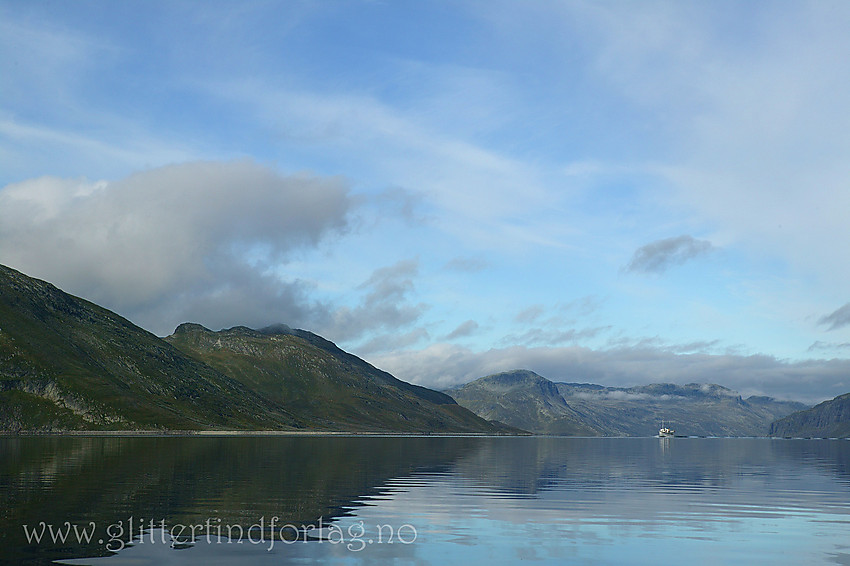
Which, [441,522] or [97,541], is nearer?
[97,541]

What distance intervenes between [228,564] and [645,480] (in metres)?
71.0

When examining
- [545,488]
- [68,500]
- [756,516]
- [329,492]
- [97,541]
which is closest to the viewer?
[97,541]

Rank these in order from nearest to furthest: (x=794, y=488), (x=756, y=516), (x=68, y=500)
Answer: (x=68, y=500) → (x=756, y=516) → (x=794, y=488)

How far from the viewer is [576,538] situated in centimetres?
4112

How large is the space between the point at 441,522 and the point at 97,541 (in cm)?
2122

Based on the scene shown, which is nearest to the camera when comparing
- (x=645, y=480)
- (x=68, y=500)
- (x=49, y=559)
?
(x=49, y=559)

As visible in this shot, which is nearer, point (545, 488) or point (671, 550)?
point (671, 550)

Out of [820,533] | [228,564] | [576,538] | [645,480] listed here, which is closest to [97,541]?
[228,564]

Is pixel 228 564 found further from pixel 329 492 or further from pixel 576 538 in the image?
pixel 329 492

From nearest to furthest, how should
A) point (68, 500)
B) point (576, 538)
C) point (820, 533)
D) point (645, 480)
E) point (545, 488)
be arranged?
point (576, 538) → point (820, 533) → point (68, 500) → point (545, 488) → point (645, 480)

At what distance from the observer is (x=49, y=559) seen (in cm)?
3003

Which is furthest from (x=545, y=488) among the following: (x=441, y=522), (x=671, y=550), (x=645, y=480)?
(x=671, y=550)

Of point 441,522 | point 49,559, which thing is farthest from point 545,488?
point 49,559

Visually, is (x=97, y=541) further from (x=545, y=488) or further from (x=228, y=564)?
(x=545, y=488)
